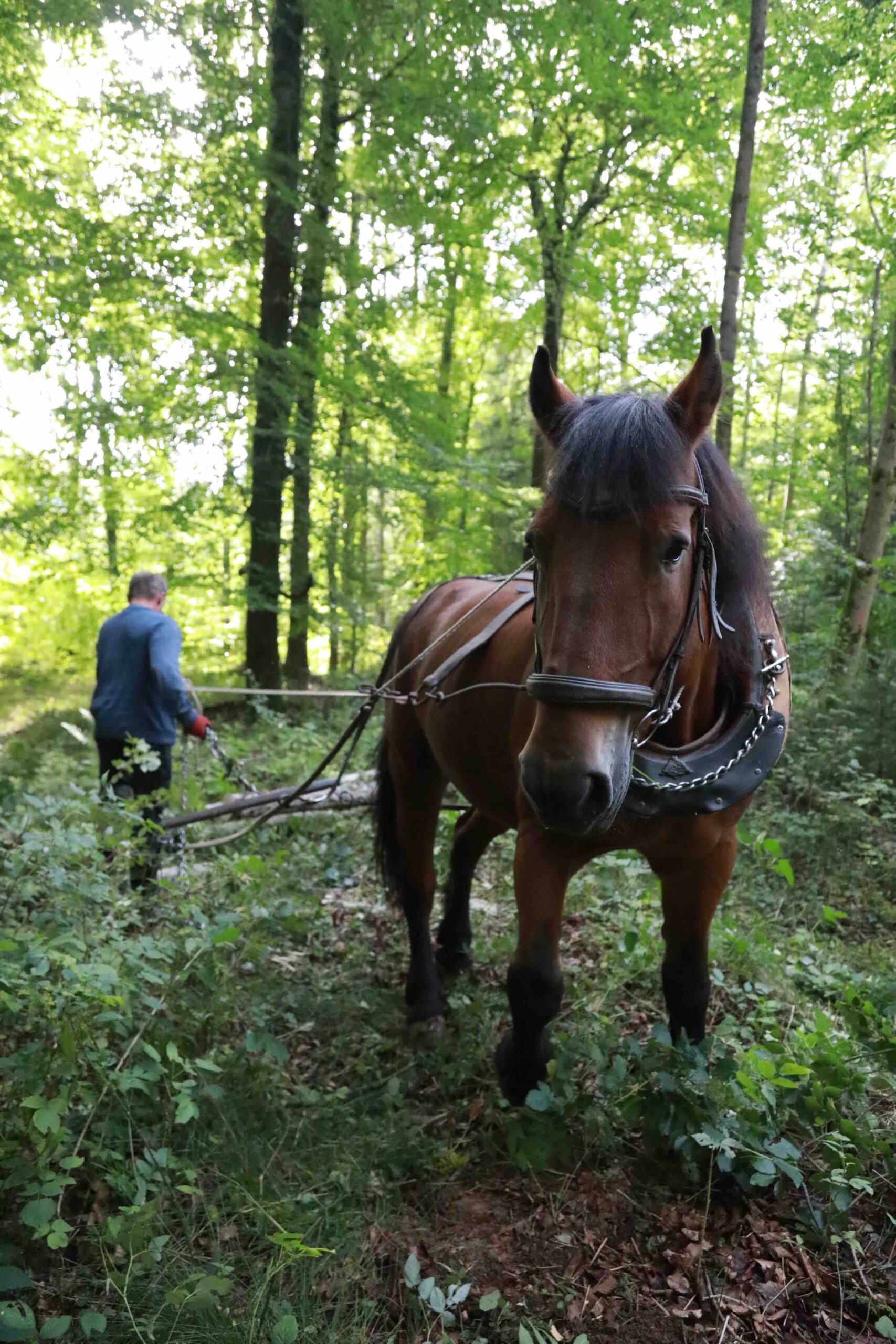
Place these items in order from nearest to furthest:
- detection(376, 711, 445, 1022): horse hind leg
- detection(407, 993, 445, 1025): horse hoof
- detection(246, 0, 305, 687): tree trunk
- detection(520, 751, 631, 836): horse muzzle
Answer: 1. detection(520, 751, 631, 836): horse muzzle
2. detection(407, 993, 445, 1025): horse hoof
3. detection(376, 711, 445, 1022): horse hind leg
4. detection(246, 0, 305, 687): tree trunk

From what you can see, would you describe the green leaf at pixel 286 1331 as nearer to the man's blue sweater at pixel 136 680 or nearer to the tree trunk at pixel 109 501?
the man's blue sweater at pixel 136 680

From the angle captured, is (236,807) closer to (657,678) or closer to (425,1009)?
(425,1009)

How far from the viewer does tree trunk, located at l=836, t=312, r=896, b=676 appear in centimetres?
682

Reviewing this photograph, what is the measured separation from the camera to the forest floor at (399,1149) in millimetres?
1964

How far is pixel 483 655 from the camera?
3.07 m

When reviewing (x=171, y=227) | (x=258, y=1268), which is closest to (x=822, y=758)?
(x=258, y=1268)

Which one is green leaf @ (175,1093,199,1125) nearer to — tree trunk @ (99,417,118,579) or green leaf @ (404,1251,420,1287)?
green leaf @ (404,1251,420,1287)

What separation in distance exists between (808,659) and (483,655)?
613cm

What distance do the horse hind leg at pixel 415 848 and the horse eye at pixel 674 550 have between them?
7.20 ft

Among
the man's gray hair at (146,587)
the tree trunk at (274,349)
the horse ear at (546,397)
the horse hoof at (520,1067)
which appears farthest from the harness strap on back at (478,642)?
the tree trunk at (274,349)

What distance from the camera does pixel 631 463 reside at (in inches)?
69.9

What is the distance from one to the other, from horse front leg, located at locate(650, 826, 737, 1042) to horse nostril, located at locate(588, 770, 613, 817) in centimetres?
93

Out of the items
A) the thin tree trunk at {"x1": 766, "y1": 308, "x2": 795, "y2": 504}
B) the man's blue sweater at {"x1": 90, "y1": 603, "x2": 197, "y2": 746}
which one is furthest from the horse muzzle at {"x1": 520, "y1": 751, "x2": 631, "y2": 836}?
the thin tree trunk at {"x1": 766, "y1": 308, "x2": 795, "y2": 504}

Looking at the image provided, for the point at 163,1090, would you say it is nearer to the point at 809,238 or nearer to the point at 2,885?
the point at 2,885
